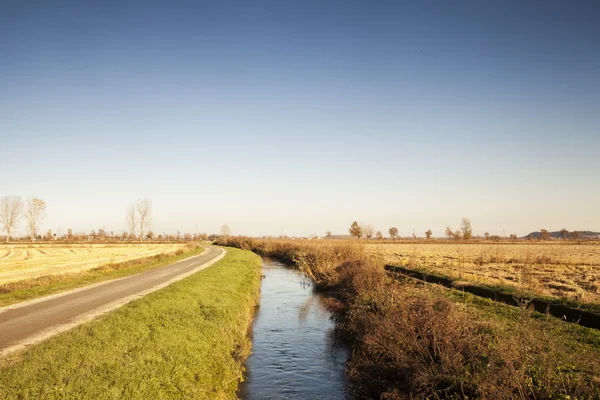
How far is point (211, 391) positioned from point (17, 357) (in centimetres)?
472

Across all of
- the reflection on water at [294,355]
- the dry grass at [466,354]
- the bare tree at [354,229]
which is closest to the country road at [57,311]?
the reflection on water at [294,355]

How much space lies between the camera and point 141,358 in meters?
10.2

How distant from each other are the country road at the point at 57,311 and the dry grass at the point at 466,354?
9641 mm

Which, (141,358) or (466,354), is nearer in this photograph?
(466,354)

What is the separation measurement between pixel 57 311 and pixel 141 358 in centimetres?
739

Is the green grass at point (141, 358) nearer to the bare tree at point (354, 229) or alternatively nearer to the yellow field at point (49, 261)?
the yellow field at point (49, 261)

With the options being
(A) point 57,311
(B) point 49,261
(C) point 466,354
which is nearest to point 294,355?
(C) point 466,354

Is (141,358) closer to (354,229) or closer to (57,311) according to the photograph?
(57,311)

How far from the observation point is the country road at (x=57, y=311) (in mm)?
11508

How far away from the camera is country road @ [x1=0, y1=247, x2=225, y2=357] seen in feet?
37.8

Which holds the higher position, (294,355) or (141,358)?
(141,358)

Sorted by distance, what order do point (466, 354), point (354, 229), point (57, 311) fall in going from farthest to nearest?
point (354, 229), point (57, 311), point (466, 354)

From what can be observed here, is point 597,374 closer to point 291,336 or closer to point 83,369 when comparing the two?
point 83,369

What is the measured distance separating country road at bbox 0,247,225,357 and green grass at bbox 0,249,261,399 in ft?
2.80
